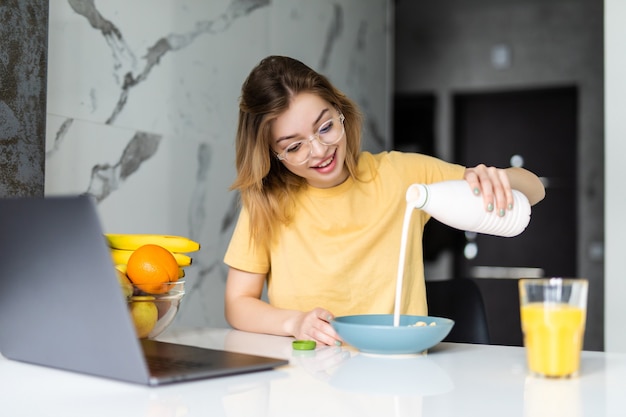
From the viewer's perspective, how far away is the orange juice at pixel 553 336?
2.98ft

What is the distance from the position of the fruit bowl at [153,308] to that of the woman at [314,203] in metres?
0.30

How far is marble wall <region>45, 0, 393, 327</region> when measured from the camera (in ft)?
6.53

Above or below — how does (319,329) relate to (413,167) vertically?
below

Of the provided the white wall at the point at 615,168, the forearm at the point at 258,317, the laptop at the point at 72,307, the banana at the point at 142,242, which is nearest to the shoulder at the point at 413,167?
the forearm at the point at 258,317

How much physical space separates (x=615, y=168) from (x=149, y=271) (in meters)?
1.97

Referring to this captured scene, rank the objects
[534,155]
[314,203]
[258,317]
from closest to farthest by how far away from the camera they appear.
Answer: [258,317], [314,203], [534,155]

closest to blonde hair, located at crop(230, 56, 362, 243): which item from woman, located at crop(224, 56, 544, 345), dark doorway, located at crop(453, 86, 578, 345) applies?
woman, located at crop(224, 56, 544, 345)

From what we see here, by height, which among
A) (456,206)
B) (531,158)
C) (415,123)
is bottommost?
(456,206)

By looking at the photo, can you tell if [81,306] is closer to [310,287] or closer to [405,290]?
[310,287]

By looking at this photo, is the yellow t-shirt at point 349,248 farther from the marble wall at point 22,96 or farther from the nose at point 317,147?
the marble wall at point 22,96

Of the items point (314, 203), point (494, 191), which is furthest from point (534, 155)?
point (494, 191)

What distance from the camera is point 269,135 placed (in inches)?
66.9

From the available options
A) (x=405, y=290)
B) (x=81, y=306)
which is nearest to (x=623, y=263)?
(x=405, y=290)

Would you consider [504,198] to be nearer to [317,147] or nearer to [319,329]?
[319,329]
